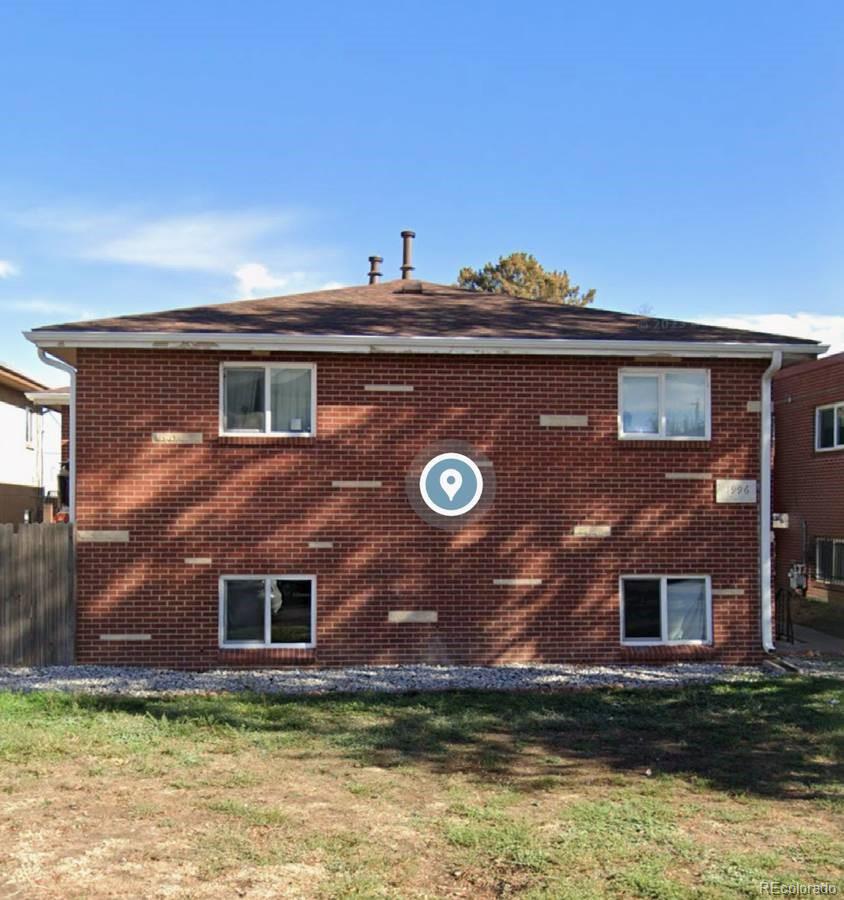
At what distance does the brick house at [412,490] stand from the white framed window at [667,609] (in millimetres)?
26

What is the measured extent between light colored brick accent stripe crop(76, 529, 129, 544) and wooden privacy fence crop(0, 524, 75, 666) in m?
0.28

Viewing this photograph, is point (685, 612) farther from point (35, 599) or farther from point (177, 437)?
point (35, 599)

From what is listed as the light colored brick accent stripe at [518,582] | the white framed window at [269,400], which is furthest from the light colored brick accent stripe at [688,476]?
the white framed window at [269,400]

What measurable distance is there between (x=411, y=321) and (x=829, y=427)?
9322 mm

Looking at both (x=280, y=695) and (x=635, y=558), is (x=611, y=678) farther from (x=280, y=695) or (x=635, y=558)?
(x=280, y=695)

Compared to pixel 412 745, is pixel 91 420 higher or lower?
higher

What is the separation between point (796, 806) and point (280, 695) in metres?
5.38

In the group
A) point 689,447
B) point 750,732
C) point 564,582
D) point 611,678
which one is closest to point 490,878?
point 750,732

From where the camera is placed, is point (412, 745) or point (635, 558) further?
point (635, 558)

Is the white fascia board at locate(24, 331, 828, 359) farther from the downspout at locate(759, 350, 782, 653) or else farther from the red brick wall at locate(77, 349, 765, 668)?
the downspout at locate(759, 350, 782, 653)

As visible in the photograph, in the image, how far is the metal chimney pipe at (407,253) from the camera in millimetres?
19055

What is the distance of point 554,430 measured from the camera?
12305 millimetres

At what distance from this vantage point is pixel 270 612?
12.0 meters

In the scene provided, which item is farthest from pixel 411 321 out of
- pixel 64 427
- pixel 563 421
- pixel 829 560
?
pixel 64 427
